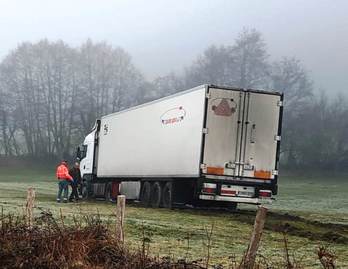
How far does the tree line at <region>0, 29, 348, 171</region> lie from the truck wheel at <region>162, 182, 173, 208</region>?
56.5 metres

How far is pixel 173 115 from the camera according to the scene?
22.9 meters

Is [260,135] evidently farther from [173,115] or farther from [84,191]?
[84,191]

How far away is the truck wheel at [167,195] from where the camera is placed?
2256 centimetres

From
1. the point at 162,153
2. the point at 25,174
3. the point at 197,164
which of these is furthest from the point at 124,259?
the point at 25,174

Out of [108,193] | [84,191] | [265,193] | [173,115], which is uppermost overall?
[173,115]

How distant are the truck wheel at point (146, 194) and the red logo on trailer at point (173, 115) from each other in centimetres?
271

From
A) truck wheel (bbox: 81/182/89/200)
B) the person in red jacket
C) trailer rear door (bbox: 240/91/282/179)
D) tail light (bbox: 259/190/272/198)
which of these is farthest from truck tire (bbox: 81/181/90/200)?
trailer rear door (bbox: 240/91/282/179)

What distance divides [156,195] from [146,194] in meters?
1.02

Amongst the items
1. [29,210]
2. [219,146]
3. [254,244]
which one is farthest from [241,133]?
[254,244]

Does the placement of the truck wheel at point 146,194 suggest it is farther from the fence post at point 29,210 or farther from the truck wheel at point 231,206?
the fence post at point 29,210

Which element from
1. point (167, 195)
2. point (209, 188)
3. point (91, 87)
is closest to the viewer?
point (209, 188)

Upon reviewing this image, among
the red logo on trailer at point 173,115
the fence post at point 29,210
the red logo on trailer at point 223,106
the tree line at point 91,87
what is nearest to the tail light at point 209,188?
the red logo on trailer at point 223,106

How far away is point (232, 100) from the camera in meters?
20.7

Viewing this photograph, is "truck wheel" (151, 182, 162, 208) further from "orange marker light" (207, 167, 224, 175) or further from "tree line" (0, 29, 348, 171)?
"tree line" (0, 29, 348, 171)
